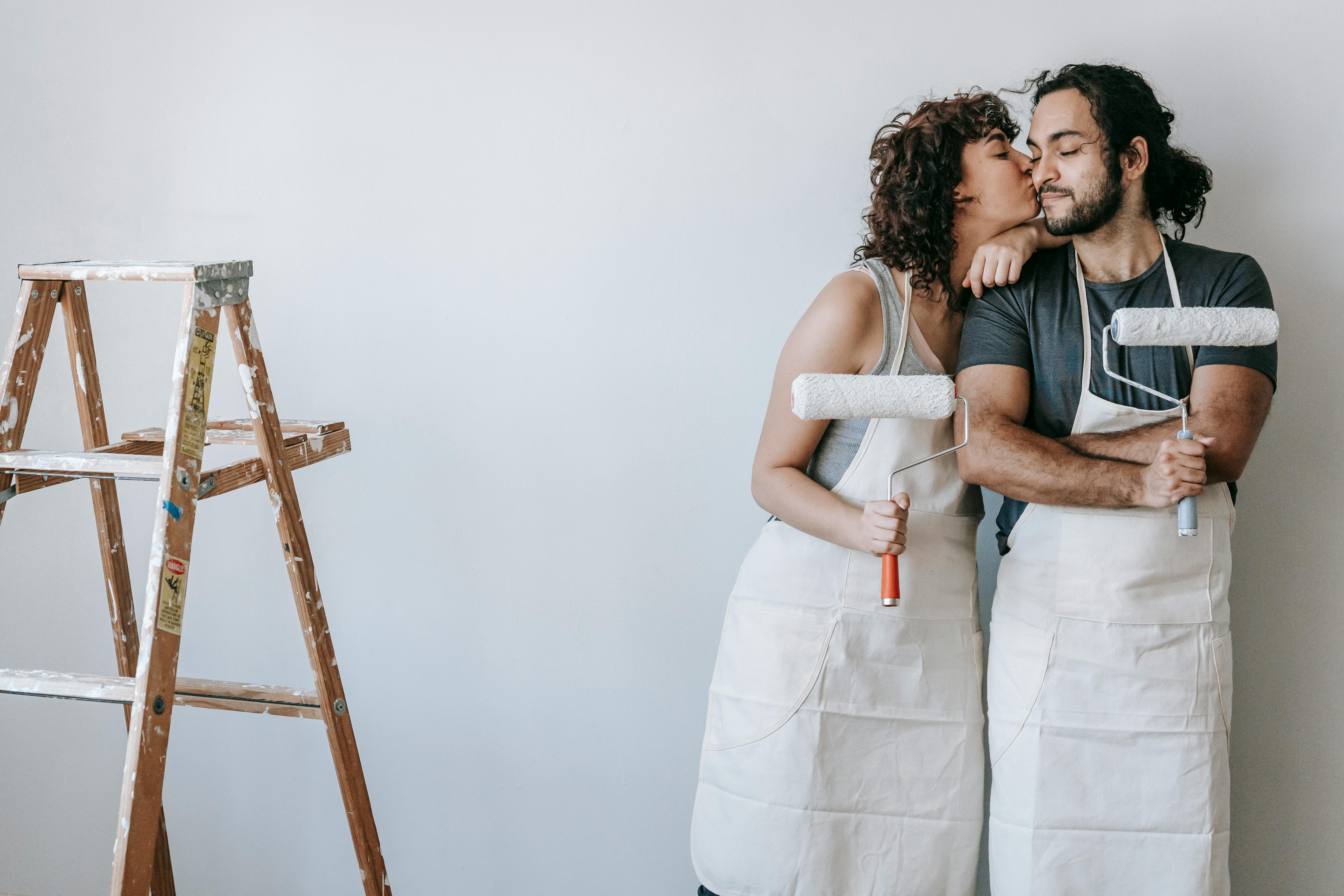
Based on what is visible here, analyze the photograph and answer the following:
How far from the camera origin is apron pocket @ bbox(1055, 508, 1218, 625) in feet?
4.05

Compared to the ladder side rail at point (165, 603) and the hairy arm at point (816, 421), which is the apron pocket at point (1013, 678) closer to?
the hairy arm at point (816, 421)

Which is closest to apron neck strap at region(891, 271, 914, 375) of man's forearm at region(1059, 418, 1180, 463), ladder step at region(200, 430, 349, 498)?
man's forearm at region(1059, 418, 1180, 463)

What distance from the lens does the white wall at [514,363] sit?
155 centimetres

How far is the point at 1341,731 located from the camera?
158 centimetres

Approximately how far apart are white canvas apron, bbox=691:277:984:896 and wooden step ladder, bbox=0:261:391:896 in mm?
592

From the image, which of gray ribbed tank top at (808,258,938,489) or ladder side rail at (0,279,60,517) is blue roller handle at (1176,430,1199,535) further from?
ladder side rail at (0,279,60,517)

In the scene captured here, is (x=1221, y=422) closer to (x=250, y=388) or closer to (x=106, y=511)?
(x=250, y=388)

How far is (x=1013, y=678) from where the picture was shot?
129 cm

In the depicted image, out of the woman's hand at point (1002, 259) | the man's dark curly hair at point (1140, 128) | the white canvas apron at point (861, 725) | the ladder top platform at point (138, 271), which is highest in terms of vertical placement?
the man's dark curly hair at point (1140, 128)

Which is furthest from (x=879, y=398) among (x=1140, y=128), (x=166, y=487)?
(x=166, y=487)

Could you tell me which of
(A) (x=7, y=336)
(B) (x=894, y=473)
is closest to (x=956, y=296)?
(B) (x=894, y=473)

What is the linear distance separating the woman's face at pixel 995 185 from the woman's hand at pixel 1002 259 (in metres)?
0.03

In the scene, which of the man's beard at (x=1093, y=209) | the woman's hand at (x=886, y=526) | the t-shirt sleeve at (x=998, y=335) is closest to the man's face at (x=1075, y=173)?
the man's beard at (x=1093, y=209)

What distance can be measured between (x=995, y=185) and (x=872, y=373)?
1.14ft
